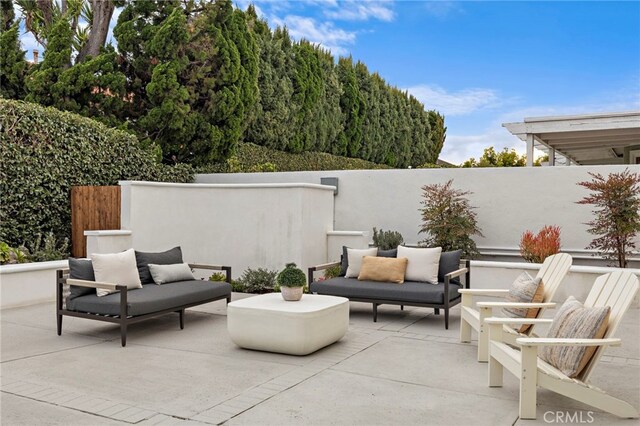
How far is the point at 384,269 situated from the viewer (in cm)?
777

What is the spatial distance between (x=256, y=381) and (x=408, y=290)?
2.95 m

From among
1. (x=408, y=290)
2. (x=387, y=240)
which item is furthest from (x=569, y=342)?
(x=387, y=240)

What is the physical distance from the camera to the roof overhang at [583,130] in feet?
38.9

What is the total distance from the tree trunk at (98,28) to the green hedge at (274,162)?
435 cm

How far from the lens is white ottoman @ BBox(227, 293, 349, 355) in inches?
221

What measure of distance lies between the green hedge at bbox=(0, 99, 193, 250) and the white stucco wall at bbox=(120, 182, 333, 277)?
1102 mm

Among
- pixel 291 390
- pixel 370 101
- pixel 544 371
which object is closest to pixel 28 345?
pixel 291 390

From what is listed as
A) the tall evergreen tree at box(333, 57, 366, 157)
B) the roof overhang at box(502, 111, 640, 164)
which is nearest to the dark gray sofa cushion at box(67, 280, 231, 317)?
the roof overhang at box(502, 111, 640, 164)

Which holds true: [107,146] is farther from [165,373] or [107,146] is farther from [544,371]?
[544,371]

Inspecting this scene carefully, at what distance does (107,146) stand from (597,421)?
10344mm

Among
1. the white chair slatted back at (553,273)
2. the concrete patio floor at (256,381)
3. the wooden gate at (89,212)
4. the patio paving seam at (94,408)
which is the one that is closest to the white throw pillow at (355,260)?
the concrete patio floor at (256,381)

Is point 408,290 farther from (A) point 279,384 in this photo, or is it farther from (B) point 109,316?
(B) point 109,316

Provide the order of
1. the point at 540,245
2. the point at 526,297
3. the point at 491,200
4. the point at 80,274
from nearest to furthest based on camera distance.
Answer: the point at 526,297
the point at 80,274
the point at 540,245
the point at 491,200

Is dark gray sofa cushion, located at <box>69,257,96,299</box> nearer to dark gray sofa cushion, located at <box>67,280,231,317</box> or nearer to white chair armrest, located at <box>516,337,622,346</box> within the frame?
dark gray sofa cushion, located at <box>67,280,231,317</box>
